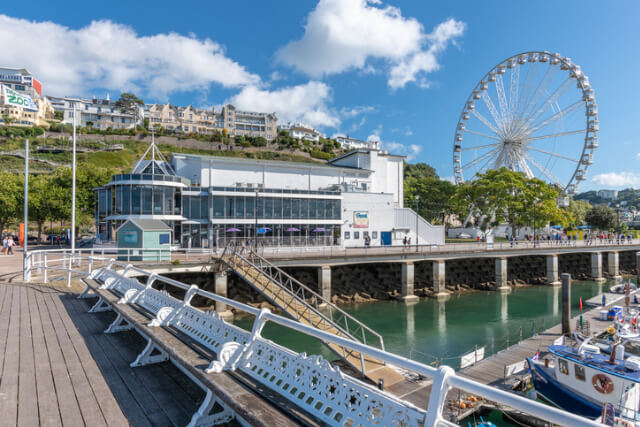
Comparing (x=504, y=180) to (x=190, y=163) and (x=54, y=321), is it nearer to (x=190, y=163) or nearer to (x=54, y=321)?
(x=190, y=163)

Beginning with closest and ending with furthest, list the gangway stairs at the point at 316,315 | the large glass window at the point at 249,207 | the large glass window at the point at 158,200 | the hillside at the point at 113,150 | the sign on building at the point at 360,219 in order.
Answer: the gangway stairs at the point at 316,315 < the large glass window at the point at 158,200 < the large glass window at the point at 249,207 < the sign on building at the point at 360,219 < the hillside at the point at 113,150

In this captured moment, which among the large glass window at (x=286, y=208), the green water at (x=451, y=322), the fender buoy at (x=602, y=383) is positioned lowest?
the green water at (x=451, y=322)

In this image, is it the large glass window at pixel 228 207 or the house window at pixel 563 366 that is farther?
the large glass window at pixel 228 207

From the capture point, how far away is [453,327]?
2284cm

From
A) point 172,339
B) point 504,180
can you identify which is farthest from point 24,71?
point 172,339

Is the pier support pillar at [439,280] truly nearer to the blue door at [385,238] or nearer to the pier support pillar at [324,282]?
the pier support pillar at [324,282]

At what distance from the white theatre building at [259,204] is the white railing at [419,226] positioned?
12 cm

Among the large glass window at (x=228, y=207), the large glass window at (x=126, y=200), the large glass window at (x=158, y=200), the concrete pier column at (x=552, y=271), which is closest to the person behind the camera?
the large glass window at (x=126, y=200)

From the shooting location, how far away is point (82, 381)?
5.13 metres

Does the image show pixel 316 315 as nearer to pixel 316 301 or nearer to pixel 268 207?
pixel 316 301

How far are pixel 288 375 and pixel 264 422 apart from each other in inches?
27.6

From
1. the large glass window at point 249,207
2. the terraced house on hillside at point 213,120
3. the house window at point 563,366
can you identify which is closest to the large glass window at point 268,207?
the large glass window at point 249,207

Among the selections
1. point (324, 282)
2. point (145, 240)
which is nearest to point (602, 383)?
point (324, 282)

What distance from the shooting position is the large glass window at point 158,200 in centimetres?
3127
